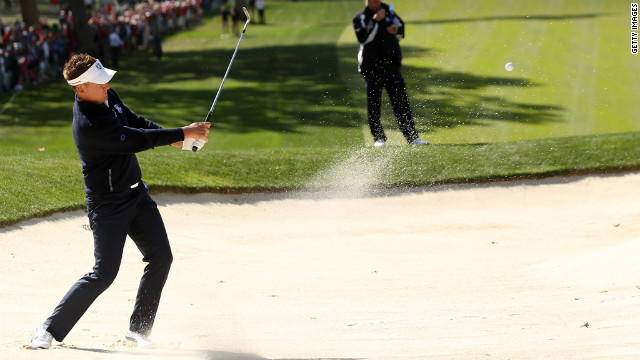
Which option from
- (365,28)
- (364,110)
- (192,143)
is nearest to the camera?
(192,143)

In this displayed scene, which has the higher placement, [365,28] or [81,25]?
[365,28]

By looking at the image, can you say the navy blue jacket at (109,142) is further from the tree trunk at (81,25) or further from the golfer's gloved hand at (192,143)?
the tree trunk at (81,25)

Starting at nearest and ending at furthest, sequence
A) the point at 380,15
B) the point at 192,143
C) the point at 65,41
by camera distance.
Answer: the point at 192,143 → the point at 380,15 → the point at 65,41

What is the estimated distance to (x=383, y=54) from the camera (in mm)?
14305

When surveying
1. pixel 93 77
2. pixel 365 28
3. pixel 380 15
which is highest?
pixel 93 77

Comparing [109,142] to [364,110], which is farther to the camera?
[364,110]

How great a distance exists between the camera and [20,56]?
89.6ft

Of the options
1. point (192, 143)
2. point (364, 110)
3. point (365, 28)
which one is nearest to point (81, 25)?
point (364, 110)

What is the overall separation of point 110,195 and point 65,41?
26486 mm

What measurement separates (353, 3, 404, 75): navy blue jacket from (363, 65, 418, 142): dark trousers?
0.12 meters

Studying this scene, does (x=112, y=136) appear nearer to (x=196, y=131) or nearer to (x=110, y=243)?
(x=196, y=131)

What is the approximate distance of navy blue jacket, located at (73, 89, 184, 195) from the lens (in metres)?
6.11

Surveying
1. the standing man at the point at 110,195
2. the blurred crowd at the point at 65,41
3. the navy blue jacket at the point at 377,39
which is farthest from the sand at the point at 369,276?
the blurred crowd at the point at 65,41

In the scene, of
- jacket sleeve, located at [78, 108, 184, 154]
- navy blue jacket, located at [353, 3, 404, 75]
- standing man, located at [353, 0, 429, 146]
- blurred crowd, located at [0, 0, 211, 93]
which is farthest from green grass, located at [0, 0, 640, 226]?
jacket sleeve, located at [78, 108, 184, 154]
